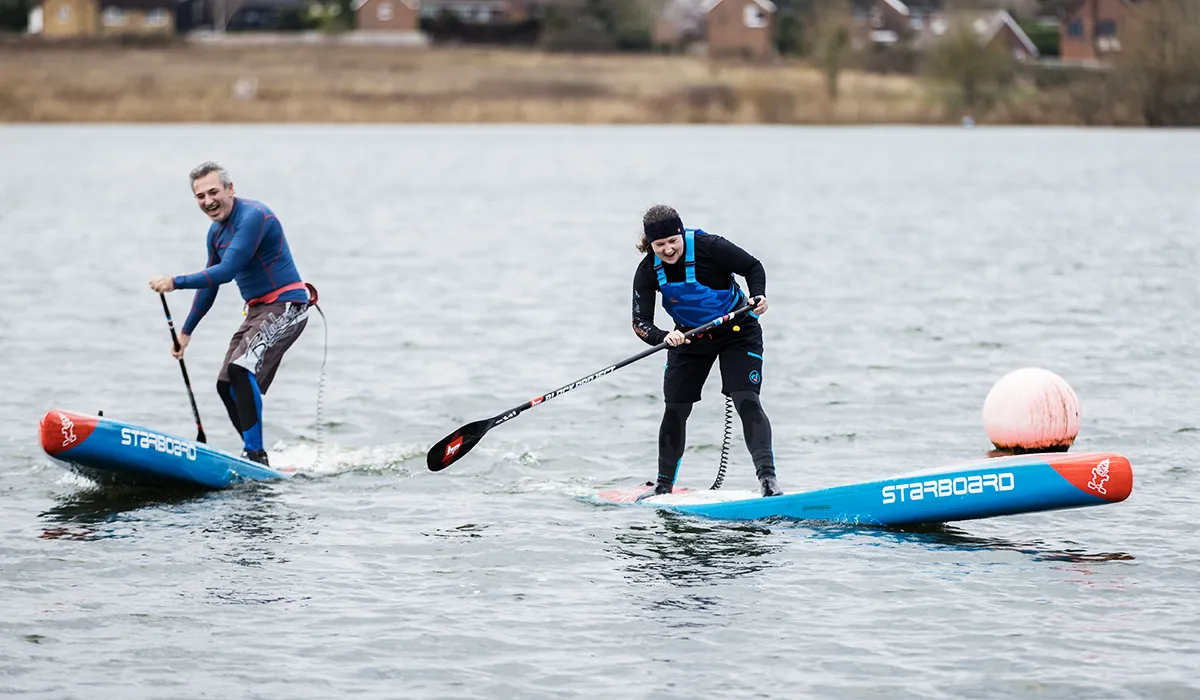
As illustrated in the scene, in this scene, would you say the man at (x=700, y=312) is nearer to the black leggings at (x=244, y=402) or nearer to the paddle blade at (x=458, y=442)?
the paddle blade at (x=458, y=442)

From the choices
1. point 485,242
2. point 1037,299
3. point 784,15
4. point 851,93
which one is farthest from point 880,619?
point 784,15

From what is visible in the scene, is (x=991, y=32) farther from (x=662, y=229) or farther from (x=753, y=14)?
(x=662, y=229)

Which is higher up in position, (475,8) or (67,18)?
(475,8)

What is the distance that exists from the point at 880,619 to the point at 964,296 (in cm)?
1835

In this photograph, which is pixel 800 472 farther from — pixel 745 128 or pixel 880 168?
pixel 745 128

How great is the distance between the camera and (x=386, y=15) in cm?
12544

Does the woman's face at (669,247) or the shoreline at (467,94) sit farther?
the shoreline at (467,94)

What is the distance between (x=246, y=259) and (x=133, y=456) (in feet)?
5.70

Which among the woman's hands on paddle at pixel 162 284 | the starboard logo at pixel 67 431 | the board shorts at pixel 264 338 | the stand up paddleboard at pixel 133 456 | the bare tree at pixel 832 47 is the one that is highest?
the bare tree at pixel 832 47

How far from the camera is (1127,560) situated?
11188 millimetres

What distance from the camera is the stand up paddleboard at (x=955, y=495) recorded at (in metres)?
11.2

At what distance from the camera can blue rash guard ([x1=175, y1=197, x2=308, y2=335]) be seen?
12.8 metres

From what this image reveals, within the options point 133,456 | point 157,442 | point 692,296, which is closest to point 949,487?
point 692,296

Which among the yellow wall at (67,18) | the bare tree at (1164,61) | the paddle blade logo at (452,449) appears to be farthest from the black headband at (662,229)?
the yellow wall at (67,18)
